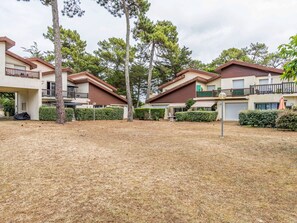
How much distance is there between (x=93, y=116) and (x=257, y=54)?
4158cm

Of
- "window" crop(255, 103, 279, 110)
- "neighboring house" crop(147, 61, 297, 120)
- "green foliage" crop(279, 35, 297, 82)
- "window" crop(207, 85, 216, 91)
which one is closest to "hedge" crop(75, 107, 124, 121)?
"neighboring house" crop(147, 61, 297, 120)

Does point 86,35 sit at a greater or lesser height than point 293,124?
greater

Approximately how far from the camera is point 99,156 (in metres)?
6.98

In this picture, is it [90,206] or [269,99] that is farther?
[269,99]

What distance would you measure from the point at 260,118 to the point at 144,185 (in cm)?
1630

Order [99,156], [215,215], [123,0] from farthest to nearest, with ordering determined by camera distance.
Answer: [123,0] → [99,156] → [215,215]

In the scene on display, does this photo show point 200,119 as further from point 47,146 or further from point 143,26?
point 47,146

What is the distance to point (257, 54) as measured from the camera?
4891cm

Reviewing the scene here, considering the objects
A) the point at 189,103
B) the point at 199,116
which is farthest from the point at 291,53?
the point at 189,103

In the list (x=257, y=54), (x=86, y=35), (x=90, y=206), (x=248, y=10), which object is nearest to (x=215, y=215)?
(x=90, y=206)

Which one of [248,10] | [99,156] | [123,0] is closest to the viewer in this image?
[99,156]

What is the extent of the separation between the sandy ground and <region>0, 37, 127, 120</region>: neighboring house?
15.6 metres

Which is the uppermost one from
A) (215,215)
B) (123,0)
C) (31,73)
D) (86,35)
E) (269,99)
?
(86,35)

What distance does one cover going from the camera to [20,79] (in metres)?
20.8
